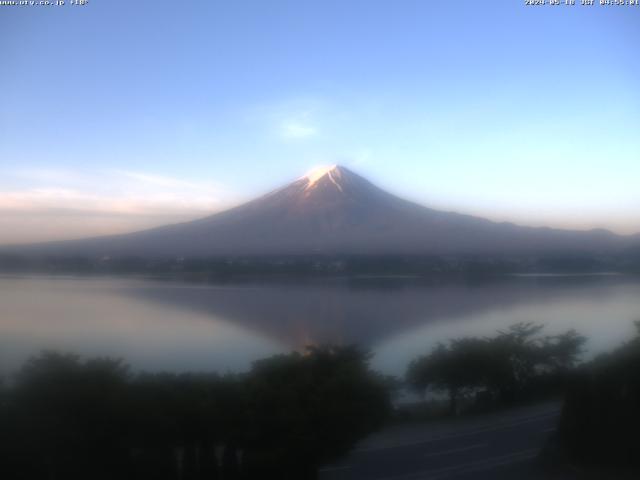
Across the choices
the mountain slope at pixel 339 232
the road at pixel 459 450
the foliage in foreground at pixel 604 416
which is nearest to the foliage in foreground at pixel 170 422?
the road at pixel 459 450

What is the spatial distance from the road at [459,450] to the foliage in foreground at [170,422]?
21 centimetres

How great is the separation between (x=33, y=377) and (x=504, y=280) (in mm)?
5524

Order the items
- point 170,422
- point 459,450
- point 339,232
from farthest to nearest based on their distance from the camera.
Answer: point 339,232 < point 459,450 < point 170,422

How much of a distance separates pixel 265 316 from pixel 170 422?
1.68m

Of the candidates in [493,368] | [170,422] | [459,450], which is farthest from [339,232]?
[170,422]

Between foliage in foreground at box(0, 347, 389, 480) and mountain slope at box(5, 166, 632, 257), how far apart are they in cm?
310

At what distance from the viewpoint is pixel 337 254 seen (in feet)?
25.7

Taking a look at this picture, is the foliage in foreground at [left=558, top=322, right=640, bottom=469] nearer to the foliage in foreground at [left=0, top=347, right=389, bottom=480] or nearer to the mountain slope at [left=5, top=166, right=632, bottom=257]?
the foliage in foreground at [left=0, top=347, right=389, bottom=480]

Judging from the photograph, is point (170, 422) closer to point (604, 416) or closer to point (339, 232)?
point (604, 416)

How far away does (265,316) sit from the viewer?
574 centimetres

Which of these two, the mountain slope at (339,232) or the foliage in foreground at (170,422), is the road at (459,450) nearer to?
the foliage in foreground at (170,422)

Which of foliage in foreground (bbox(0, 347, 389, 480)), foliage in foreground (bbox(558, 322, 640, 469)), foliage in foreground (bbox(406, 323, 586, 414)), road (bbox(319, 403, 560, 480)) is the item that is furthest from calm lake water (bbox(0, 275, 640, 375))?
foliage in foreground (bbox(558, 322, 640, 469))

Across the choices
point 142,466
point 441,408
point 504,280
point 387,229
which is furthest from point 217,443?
point 387,229

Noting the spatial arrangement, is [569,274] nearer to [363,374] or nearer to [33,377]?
[363,374]
